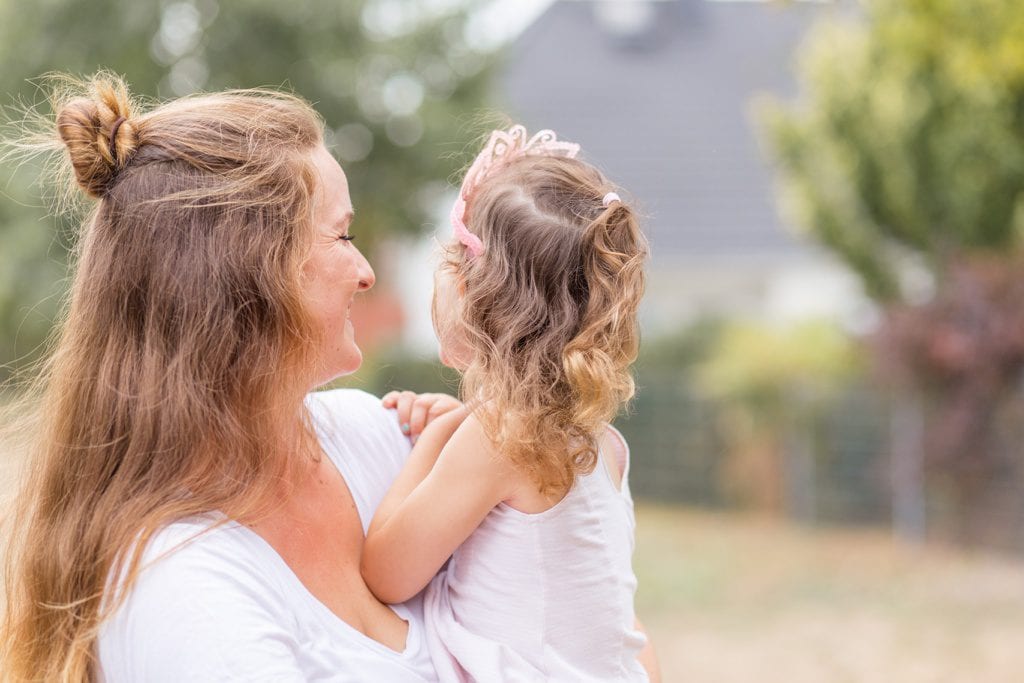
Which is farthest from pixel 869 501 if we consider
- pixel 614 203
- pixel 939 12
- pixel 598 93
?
pixel 598 93

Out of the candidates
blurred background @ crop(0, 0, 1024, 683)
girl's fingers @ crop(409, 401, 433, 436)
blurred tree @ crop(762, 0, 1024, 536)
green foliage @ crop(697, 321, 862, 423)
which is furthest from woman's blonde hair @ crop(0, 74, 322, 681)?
green foliage @ crop(697, 321, 862, 423)

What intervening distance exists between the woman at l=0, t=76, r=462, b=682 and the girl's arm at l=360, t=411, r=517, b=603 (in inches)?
2.9

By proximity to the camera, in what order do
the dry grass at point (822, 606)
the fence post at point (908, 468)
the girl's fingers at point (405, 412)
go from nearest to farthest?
the girl's fingers at point (405, 412) < the dry grass at point (822, 606) < the fence post at point (908, 468)

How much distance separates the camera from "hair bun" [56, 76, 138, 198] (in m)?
1.70

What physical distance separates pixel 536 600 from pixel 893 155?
10839 millimetres

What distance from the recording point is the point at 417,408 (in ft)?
7.18

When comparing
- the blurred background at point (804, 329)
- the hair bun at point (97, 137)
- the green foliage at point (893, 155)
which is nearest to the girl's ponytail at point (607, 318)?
the hair bun at point (97, 137)

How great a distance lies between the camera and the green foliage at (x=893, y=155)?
11.2m

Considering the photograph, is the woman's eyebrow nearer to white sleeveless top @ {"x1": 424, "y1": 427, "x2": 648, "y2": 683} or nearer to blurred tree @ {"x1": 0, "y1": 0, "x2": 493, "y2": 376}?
white sleeveless top @ {"x1": 424, "y1": 427, "x2": 648, "y2": 683}

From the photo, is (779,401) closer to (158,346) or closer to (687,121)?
(687,121)

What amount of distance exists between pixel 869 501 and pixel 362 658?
10.1 m

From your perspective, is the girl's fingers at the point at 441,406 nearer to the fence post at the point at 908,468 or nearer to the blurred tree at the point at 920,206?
A: the blurred tree at the point at 920,206

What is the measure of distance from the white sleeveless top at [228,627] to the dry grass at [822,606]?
6.01m

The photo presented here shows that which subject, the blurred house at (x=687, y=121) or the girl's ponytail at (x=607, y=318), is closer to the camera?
the girl's ponytail at (x=607, y=318)
